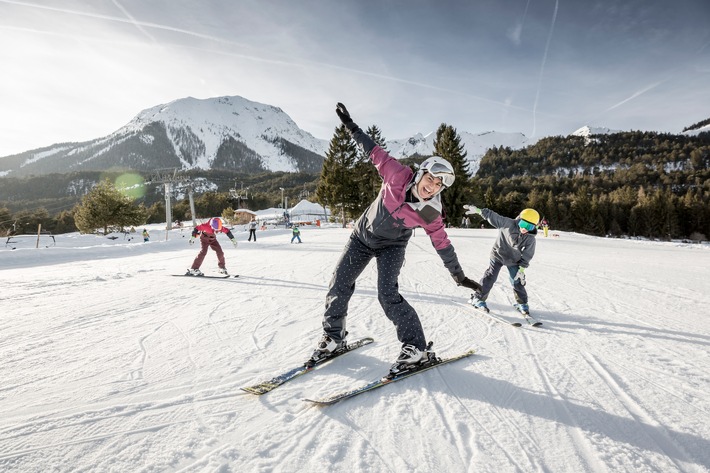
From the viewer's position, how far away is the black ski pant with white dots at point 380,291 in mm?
2973

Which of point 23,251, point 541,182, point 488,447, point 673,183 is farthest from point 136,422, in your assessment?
point 673,183

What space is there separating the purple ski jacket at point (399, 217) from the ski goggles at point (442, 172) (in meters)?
0.16

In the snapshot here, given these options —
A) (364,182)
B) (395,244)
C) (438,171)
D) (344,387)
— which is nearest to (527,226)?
(395,244)

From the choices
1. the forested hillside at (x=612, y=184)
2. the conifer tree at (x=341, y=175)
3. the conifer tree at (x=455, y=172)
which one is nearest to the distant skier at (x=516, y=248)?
the conifer tree at (x=455, y=172)

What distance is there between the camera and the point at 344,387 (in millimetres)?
2648

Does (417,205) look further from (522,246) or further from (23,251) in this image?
(23,251)

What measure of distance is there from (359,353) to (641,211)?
3790 inches

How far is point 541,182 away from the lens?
380 feet

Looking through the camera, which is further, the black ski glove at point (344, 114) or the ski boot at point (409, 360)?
the black ski glove at point (344, 114)

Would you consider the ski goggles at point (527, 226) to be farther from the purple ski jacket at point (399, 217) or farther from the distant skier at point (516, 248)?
the purple ski jacket at point (399, 217)

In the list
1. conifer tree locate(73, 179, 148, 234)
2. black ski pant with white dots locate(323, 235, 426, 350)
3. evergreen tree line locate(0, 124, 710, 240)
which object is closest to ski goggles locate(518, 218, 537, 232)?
black ski pant with white dots locate(323, 235, 426, 350)

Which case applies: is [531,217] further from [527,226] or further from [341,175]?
[341,175]

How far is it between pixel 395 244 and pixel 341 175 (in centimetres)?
3924

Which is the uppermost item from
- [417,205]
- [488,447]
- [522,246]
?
[417,205]
